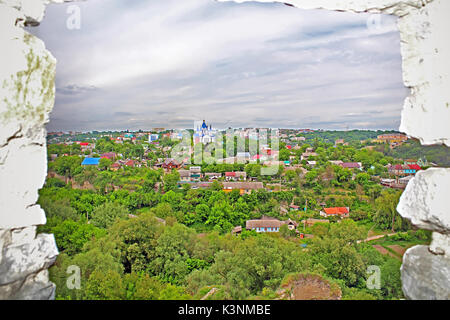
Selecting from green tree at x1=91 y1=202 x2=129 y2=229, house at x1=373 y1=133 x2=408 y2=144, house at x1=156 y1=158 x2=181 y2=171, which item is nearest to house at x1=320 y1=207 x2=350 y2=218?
house at x1=373 y1=133 x2=408 y2=144

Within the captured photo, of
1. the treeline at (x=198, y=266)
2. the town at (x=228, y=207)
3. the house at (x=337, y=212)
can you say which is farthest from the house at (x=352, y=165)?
the treeline at (x=198, y=266)

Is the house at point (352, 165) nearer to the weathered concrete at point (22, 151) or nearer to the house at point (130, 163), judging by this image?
the house at point (130, 163)

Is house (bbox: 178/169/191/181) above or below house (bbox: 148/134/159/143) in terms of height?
below

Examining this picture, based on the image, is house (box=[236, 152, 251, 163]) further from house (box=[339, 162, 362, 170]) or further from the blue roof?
the blue roof

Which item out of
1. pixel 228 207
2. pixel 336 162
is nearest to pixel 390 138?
pixel 336 162

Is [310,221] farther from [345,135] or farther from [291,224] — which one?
[345,135]
